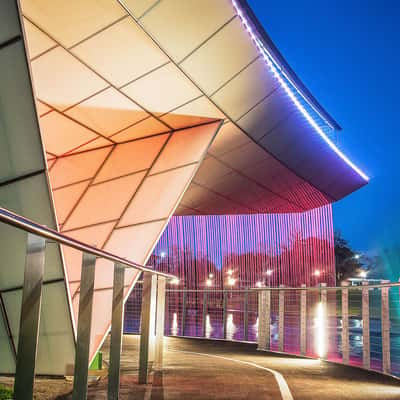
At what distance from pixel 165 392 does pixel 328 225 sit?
16912 mm

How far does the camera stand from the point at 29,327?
215 centimetres

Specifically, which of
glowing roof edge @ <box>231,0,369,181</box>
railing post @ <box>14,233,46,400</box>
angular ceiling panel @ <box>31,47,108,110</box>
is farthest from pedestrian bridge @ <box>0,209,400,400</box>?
glowing roof edge @ <box>231,0,369,181</box>

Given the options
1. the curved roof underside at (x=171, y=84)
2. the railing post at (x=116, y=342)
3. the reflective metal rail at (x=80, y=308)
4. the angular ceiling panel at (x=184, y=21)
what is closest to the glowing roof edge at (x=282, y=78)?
the curved roof underside at (x=171, y=84)

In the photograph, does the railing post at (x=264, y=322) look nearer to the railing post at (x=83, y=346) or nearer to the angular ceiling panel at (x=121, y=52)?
the angular ceiling panel at (x=121, y=52)

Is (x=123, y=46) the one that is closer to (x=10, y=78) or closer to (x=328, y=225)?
(x=10, y=78)

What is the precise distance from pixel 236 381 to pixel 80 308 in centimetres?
345

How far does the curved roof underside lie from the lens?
24.1 feet

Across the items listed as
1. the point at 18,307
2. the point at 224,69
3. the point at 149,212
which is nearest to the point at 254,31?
the point at 224,69

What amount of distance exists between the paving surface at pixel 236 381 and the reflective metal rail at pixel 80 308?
1.76 ft

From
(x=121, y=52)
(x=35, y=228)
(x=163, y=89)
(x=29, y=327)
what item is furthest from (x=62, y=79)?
(x=29, y=327)

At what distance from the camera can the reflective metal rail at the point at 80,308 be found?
6.98ft

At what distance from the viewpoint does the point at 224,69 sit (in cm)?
895

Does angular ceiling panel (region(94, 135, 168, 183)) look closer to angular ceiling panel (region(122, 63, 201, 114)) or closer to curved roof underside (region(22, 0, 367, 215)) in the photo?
curved roof underside (region(22, 0, 367, 215))

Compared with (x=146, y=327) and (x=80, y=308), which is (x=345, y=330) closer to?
(x=146, y=327)
